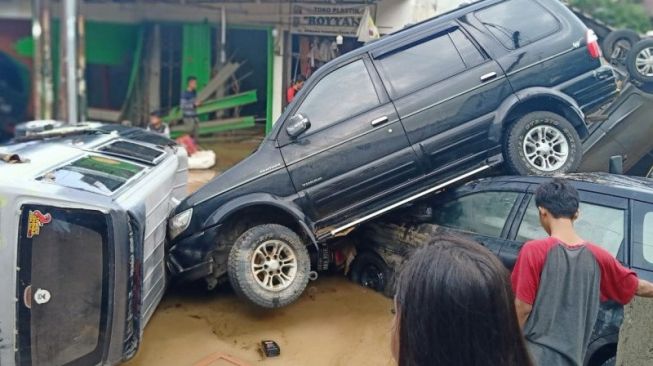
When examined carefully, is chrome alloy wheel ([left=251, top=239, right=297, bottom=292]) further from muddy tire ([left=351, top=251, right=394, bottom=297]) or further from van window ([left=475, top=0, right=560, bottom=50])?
van window ([left=475, top=0, right=560, bottom=50])

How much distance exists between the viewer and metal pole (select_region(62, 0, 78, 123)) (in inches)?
428

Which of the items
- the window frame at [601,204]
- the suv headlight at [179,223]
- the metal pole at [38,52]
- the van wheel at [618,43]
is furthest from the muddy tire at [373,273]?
the metal pole at [38,52]

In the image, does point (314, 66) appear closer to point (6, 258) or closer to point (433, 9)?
point (433, 9)

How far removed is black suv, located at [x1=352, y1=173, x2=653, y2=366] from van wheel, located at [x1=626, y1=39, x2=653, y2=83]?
295 centimetres

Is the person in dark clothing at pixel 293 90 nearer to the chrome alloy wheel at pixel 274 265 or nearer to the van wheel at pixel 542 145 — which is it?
the chrome alloy wheel at pixel 274 265

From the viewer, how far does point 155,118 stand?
489 inches

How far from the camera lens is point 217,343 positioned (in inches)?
201

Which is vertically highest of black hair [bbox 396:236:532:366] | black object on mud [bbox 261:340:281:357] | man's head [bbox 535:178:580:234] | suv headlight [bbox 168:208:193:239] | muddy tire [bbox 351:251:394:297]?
black hair [bbox 396:236:532:366]

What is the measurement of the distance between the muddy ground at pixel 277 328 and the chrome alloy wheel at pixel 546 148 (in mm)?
1782

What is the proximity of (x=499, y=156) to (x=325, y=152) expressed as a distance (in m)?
1.51

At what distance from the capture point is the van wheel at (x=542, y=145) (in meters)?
5.62

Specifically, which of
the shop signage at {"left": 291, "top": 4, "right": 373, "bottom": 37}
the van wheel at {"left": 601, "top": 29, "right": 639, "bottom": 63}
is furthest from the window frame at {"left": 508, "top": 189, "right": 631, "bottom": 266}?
the shop signage at {"left": 291, "top": 4, "right": 373, "bottom": 37}

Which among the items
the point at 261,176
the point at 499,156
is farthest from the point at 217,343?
the point at 499,156

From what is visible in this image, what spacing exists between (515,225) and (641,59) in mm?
3775
